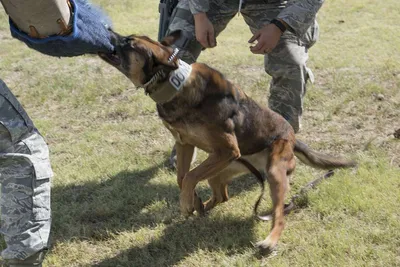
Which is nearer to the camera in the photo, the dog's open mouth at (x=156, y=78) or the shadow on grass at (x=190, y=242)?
the dog's open mouth at (x=156, y=78)

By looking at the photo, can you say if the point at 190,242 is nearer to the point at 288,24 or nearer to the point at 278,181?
the point at 278,181

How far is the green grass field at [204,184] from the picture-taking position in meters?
3.72

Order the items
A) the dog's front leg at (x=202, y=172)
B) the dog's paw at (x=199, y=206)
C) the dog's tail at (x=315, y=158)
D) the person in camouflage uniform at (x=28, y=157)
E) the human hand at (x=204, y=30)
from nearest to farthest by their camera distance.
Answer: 1. the person in camouflage uniform at (x=28, y=157)
2. the dog's front leg at (x=202, y=172)
3. the dog's paw at (x=199, y=206)
4. the dog's tail at (x=315, y=158)
5. the human hand at (x=204, y=30)

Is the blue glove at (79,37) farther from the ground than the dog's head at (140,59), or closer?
farther from the ground

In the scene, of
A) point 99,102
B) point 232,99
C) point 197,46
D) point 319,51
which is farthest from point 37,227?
point 319,51

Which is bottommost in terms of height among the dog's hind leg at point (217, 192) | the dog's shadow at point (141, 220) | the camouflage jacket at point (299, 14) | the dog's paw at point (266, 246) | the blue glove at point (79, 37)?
the dog's shadow at point (141, 220)

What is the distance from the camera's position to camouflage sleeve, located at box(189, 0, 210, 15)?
179 inches

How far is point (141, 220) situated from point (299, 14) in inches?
80.1

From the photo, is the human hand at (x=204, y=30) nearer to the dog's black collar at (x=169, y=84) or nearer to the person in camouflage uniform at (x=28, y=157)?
the dog's black collar at (x=169, y=84)

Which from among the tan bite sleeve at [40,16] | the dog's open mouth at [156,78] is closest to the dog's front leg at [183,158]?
the dog's open mouth at [156,78]

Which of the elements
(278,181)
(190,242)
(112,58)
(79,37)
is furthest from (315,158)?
(79,37)

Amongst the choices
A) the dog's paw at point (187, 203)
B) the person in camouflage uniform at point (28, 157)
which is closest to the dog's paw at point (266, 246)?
the dog's paw at point (187, 203)

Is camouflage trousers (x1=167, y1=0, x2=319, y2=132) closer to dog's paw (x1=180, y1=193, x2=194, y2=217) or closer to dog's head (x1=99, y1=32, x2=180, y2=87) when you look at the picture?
dog's head (x1=99, y1=32, x2=180, y2=87)

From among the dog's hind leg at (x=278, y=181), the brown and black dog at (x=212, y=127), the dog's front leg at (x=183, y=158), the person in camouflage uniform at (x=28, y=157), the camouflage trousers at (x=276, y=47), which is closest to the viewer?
the person in camouflage uniform at (x=28, y=157)
